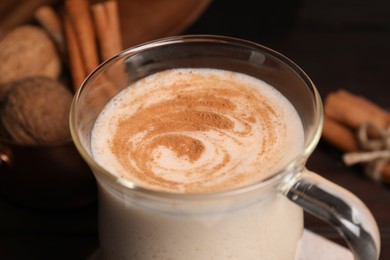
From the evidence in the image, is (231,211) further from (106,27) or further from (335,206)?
(106,27)

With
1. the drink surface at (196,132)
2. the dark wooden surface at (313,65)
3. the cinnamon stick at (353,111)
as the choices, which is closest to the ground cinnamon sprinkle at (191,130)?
the drink surface at (196,132)

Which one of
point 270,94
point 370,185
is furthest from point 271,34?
point 270,94

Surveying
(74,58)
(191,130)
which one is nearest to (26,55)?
(74,58)

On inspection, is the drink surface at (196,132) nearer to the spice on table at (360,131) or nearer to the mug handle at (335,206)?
the mug handle at (335,206)

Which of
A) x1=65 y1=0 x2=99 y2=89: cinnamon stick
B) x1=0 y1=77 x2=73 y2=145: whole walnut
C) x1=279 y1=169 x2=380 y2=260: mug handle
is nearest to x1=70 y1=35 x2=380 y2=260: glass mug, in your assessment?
x1=279 y1=169 x2=380 y2=260: mug handle

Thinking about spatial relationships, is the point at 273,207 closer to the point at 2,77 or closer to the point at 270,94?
the point at 270,94

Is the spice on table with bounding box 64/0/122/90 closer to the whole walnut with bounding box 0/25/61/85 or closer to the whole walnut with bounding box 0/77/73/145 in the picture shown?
the whole walnut with bounding box 0/25/61/85

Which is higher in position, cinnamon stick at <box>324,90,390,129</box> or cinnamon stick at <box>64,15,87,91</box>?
cinnamon stick at <box>64,15,87,91</box>
